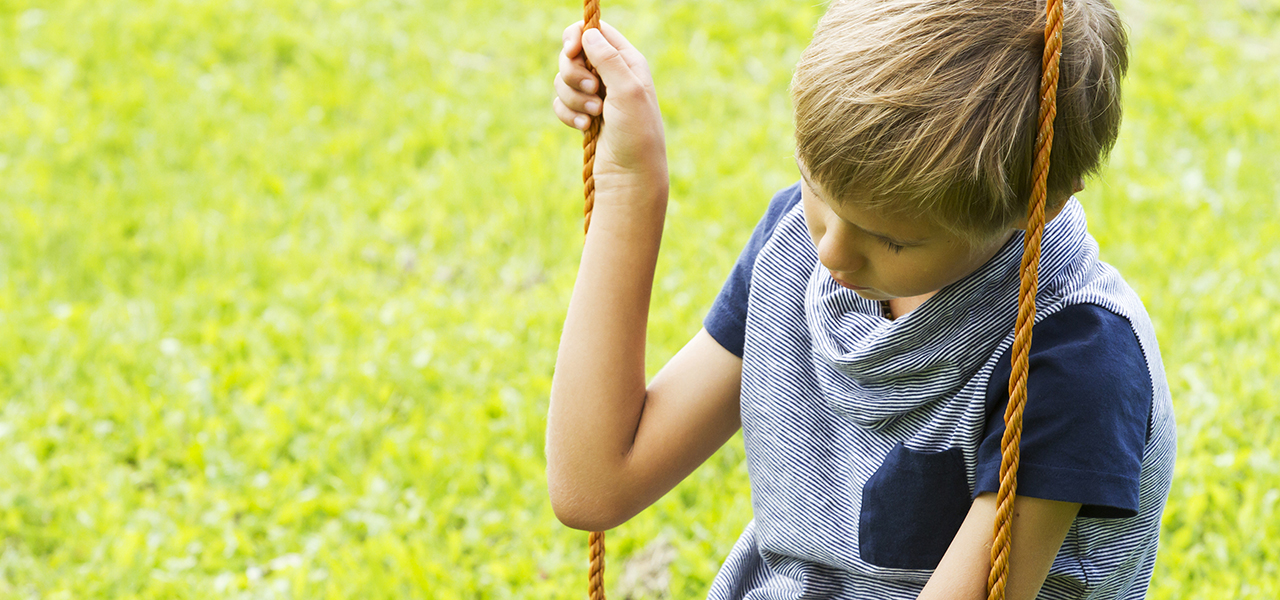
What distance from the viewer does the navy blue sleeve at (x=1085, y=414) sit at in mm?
1165

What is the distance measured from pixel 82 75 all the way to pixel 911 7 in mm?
4803

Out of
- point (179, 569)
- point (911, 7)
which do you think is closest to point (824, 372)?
point (911, 7)

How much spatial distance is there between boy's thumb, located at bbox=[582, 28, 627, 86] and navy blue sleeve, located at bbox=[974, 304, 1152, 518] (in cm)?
59

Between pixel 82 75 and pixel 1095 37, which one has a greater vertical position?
pixel 1095 37

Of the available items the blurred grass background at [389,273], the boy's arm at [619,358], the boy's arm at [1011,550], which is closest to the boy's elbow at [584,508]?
the boy's arm at [619,358]

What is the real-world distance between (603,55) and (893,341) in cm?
50

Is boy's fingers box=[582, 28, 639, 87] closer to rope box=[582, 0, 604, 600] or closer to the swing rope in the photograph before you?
rope box=[582, 0, 604, 600]

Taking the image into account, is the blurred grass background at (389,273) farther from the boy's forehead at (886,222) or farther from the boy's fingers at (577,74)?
the boy's fingers at (577,74)

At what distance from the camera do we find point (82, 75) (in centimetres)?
500

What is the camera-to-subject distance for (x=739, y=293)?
1586 mm

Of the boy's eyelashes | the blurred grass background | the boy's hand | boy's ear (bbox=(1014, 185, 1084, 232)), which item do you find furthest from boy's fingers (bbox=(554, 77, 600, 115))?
the blurred grass background

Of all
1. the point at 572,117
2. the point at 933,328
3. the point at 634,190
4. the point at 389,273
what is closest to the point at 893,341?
the point at 933,328

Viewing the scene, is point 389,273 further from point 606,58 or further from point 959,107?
point 959,107

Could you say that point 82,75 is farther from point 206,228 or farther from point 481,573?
point 481,573
